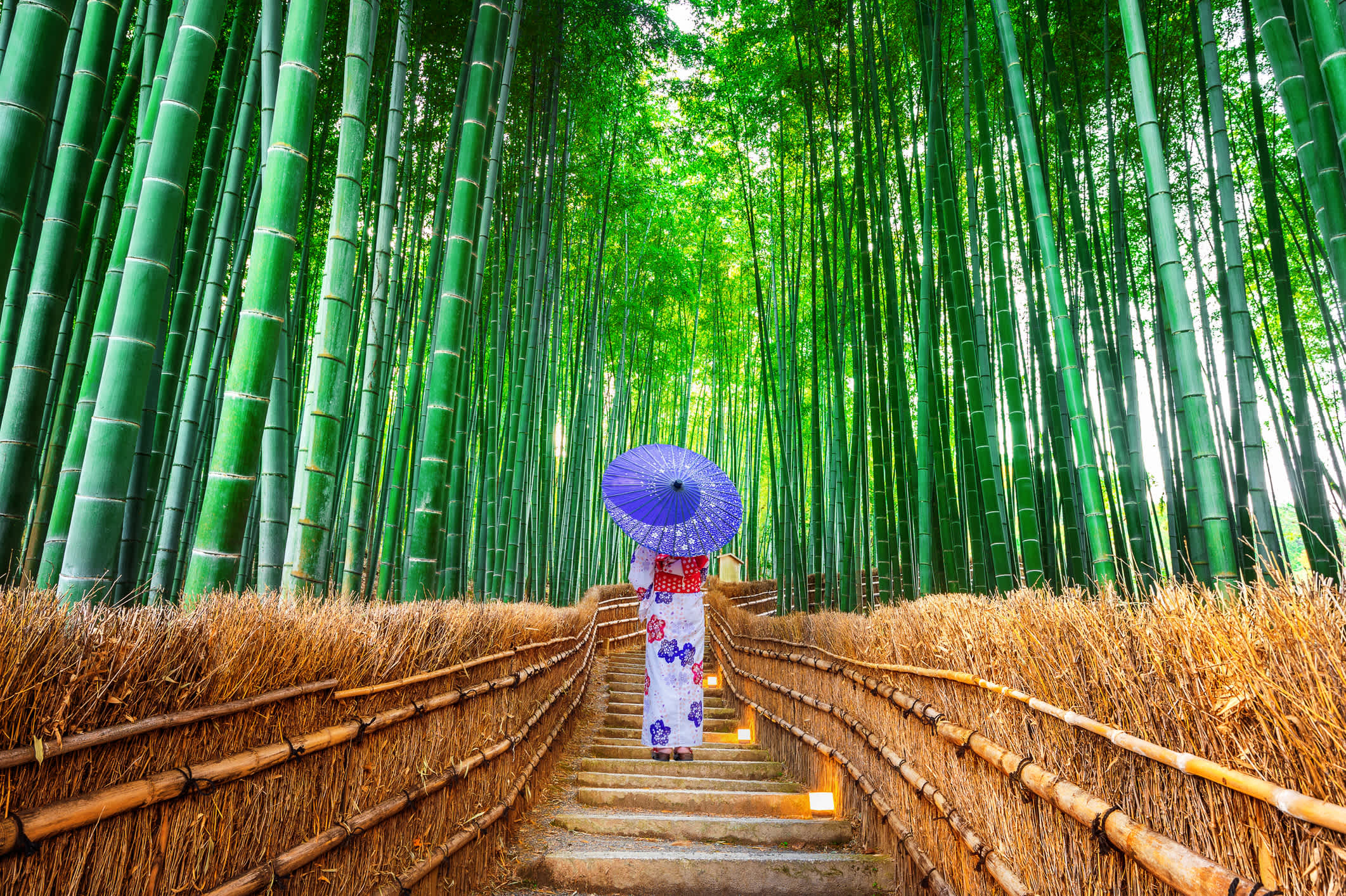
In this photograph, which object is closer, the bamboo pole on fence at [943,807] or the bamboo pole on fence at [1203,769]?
the bamboo pole on fence at [1203,769]

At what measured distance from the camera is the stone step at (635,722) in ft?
15.7

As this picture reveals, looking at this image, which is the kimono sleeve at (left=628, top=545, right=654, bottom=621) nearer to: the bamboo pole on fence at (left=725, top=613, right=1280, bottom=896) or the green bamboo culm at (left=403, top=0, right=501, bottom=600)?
the green bamboo culm at (left=403, top=0, right=501, bottom=600)

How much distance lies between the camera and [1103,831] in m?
1.18

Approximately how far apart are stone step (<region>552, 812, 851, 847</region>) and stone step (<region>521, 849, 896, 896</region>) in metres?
0.31

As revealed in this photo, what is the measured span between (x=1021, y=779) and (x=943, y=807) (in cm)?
47

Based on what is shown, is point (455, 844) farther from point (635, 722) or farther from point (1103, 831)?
point (635, 722)

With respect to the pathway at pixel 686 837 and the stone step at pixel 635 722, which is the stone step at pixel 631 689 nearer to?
the stone step at pixel 635 722

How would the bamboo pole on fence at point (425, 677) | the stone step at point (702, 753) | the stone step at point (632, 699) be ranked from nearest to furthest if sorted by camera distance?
1. the bamboo pole on fence at point (425, 677)
2. the stone step at point (702, 753)
3. the stone step at point (632, 699)

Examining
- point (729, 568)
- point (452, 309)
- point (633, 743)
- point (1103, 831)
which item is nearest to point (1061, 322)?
point (1103, 831)

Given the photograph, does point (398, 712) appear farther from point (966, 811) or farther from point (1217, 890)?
point (1217, 890)

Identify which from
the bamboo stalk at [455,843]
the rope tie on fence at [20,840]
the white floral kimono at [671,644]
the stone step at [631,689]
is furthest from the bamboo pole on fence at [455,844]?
the stone step at [631,689]

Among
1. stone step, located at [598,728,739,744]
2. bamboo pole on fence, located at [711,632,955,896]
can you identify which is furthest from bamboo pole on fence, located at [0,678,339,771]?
stone step, located at [598,728,739,744]

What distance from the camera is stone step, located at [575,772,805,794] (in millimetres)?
3244

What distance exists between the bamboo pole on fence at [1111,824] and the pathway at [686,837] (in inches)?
25.3
